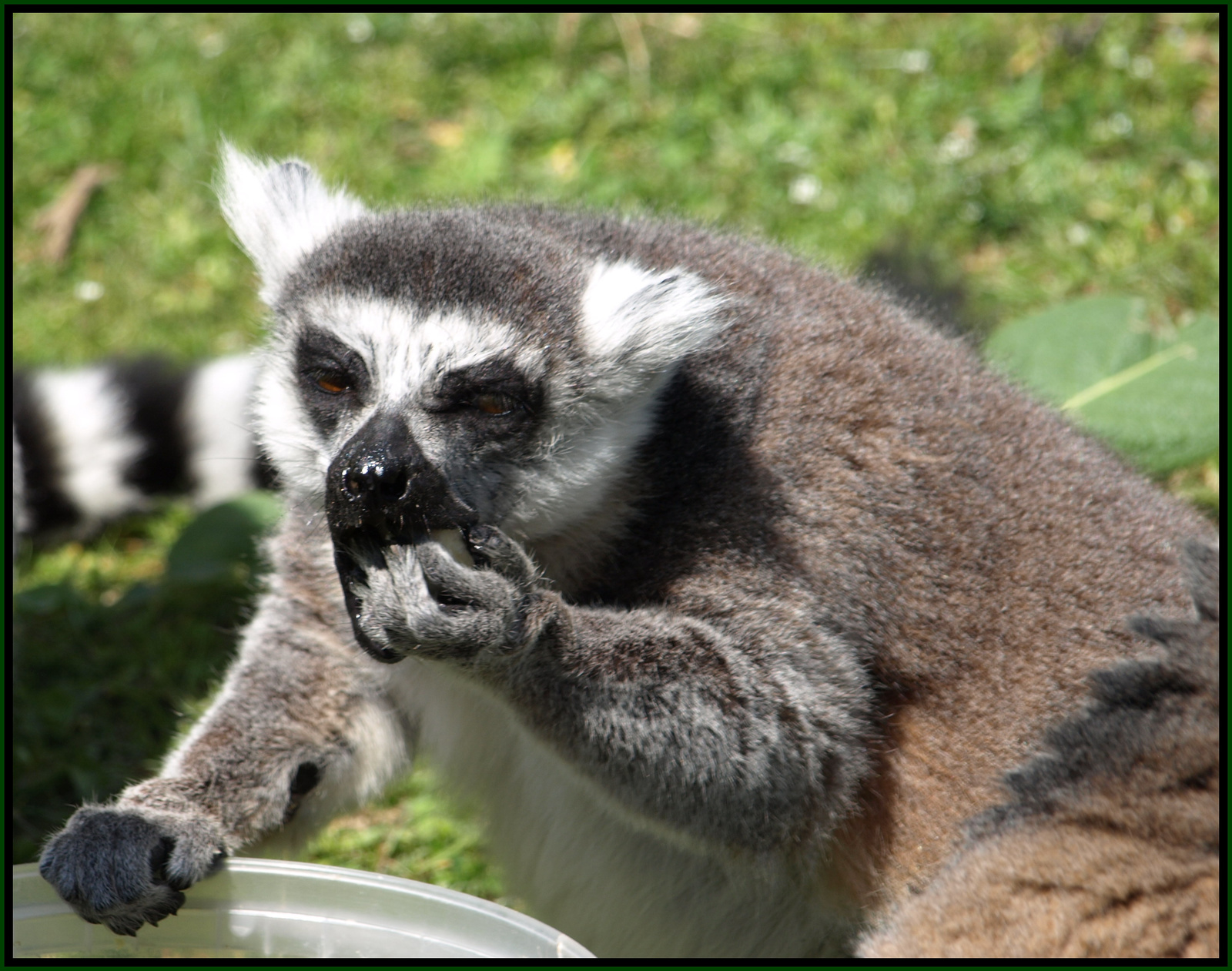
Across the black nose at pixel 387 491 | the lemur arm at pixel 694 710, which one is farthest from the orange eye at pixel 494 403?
the lemur arm at pixel 694 710

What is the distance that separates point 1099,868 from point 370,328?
5.95 feet

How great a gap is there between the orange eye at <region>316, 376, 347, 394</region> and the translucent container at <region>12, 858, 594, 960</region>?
1.02 m

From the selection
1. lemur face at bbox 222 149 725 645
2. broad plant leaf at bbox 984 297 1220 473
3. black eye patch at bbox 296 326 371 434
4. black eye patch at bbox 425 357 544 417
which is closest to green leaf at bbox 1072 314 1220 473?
broad plant leaf at bbox 984 297 1220 473

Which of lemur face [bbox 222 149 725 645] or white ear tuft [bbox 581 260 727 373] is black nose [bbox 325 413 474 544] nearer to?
lemur face [bbox 222 149 725 645]

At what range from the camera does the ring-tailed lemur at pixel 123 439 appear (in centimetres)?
473

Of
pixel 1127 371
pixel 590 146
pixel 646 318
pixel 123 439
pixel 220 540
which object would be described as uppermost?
pixel 646 318

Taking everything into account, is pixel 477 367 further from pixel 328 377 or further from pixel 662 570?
pixel 662 570

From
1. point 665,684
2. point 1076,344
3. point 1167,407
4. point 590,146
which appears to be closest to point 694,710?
point 665,684

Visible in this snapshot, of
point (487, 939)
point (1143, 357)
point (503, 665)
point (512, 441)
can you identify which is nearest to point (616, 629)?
point (503, 665)

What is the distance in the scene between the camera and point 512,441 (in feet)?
8.92

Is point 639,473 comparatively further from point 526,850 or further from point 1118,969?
point 1118,969

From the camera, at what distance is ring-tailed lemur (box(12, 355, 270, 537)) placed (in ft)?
15.5

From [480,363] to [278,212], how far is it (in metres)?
0.90

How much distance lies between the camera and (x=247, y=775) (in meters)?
3.08
